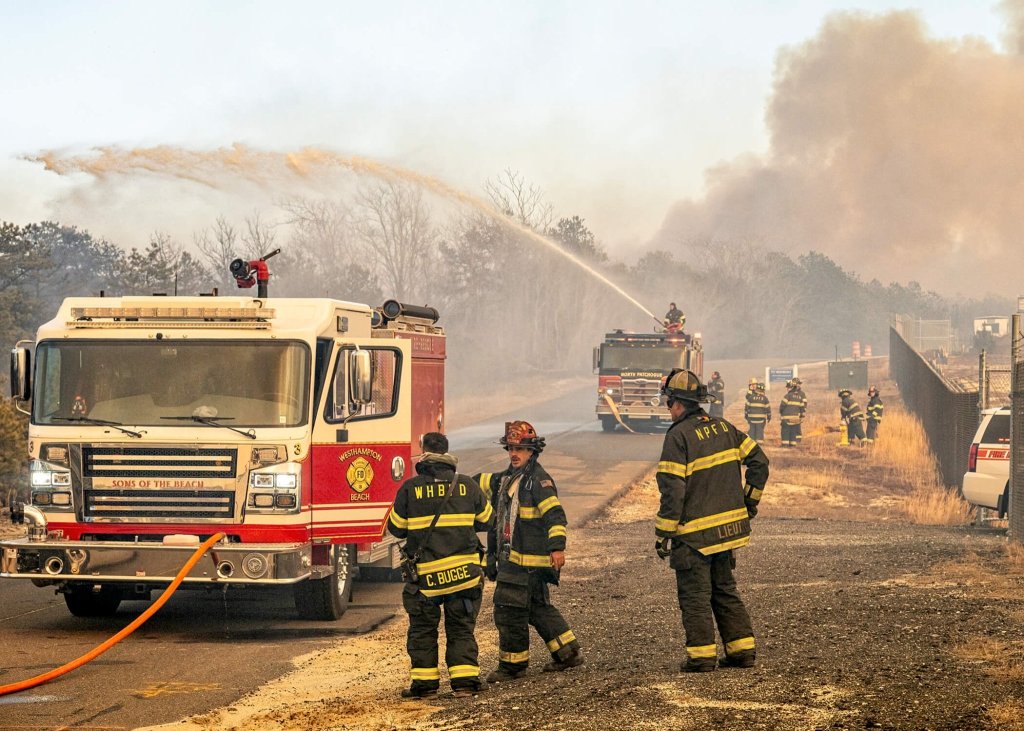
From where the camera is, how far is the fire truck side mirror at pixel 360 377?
1023 cm

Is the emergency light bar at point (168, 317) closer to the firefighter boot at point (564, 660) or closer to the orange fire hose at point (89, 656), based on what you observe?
the orange fire hose at point (89, 656)

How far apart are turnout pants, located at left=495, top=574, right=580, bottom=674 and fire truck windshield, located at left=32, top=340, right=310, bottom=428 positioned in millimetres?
2927

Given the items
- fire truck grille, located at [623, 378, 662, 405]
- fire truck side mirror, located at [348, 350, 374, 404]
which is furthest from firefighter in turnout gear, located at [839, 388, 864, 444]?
fire truck side mirror, located at [348, 350, 374, 404]

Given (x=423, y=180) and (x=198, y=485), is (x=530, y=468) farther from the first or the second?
(x=423, y=180)

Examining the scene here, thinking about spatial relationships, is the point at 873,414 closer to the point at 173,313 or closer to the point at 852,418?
the point at 852,418

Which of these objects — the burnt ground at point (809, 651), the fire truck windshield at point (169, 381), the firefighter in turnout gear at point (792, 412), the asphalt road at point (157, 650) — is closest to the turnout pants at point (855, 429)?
the firefighter in turnout gear at point (792, 412)

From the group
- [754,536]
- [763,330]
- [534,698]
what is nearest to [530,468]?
[534,698]

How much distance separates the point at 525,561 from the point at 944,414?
57.2ft

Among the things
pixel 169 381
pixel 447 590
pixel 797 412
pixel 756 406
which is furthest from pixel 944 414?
pixel 447 590

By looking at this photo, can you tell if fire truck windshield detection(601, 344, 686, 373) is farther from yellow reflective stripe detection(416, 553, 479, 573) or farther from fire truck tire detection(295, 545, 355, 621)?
yellow reflective stripe detection(416, 553, 479, 573)

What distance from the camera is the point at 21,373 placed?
10.4m

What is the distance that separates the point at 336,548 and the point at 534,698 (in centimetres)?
393

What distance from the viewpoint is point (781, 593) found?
10906 millimetres

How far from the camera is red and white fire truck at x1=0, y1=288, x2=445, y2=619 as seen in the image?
32.5 feet
